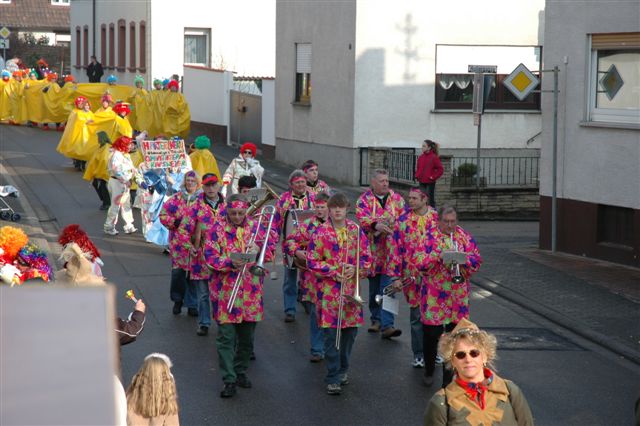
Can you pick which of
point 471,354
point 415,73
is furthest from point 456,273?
point 415,73

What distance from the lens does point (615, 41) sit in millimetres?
15875

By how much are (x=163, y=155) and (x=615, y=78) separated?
6.79 m

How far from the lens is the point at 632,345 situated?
10906mm

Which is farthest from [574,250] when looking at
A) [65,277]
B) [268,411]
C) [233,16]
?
[233,16]

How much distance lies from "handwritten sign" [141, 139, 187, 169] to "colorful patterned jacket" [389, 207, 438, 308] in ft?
27.1

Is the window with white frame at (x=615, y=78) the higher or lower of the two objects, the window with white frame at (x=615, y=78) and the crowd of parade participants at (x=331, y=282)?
the higher

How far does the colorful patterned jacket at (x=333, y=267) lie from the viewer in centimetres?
902

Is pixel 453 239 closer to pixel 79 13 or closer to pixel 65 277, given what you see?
pixel 65 277

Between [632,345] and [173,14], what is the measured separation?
106 ft

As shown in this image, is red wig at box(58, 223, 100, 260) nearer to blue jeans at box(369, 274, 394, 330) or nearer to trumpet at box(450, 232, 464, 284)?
trumpet at box(450, 232, 464, 284)

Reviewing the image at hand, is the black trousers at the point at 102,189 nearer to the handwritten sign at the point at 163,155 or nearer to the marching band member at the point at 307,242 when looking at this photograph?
the handwritten sign at the point at 163,155

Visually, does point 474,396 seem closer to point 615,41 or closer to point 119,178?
point 615,41

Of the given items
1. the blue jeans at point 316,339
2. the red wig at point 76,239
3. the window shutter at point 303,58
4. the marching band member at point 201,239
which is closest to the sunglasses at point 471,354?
the red wig at point 76,239

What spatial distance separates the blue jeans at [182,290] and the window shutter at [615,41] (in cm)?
727
